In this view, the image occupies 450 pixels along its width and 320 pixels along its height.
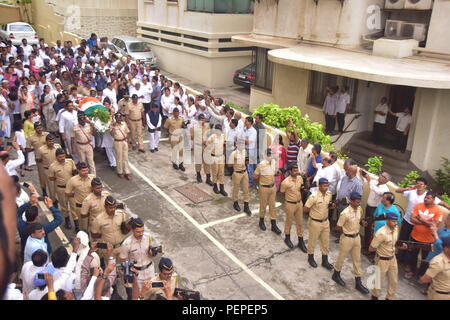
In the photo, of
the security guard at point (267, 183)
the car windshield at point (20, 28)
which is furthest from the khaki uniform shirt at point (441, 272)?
the car windshield at point (20, 28)

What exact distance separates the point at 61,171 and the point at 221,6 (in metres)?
13.5

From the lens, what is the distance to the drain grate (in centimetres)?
973

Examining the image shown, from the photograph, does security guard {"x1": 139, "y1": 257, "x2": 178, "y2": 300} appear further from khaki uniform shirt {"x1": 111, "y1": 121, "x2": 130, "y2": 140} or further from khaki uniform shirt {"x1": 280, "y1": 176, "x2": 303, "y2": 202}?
khaki uniform shirt {"x1": 111, "y1": 121, "x2": 130, "y2": 140}

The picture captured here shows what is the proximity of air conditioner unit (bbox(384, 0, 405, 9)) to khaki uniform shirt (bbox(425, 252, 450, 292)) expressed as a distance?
9059 mm

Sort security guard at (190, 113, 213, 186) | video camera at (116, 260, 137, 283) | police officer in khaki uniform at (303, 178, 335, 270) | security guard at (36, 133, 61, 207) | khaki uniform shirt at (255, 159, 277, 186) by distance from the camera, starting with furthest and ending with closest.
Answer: security guard at (190, 113, 213, 186) → security guard at (36, 133, 61, 207) → khaki uniform shirt at (255, 159, 277, 186) → police officer in khaki uniform at (303, 178, 335, 270) → video camera at (116, 260, 137, 283)

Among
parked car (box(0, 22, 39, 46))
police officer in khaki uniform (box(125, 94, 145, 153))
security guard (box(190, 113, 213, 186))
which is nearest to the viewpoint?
security guard (box(190, 113, 213, 186))

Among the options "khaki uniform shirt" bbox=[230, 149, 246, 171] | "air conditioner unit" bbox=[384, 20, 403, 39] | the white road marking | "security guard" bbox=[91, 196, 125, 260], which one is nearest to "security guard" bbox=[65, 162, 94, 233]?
"security guard" bbox=[91, 196, 125, 260]

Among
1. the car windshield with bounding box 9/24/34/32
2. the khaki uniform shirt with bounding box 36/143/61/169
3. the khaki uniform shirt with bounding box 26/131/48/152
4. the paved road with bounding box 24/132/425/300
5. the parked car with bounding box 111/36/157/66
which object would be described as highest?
the car windshield with bounding box 9/24/34/32

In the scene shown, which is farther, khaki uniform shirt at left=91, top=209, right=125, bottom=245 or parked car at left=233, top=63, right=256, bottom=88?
parked car at left=233, top=63, right=256, bottom=88

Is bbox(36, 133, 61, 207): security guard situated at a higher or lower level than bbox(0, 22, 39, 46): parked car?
lower

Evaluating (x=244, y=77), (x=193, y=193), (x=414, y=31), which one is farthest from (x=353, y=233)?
(x=244, y=77)

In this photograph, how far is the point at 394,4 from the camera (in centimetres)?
1230

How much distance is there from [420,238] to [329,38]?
8.40 meters

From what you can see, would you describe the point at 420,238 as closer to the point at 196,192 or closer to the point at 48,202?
the point at 196,192
